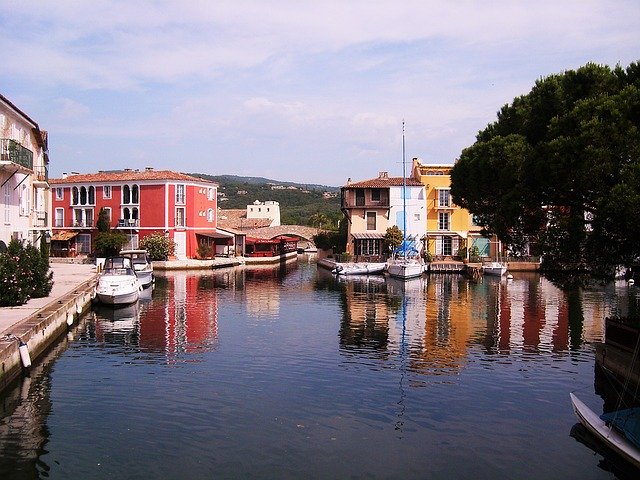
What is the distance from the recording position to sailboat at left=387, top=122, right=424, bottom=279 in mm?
59656

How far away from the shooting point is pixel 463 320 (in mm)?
33906

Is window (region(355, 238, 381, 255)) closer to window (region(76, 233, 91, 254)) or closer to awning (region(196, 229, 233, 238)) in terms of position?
awning (region(196, 229, 233, 238))

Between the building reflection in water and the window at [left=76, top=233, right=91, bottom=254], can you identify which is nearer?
the building reflection in water

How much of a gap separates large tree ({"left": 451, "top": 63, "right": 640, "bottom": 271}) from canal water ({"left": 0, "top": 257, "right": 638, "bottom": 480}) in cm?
438

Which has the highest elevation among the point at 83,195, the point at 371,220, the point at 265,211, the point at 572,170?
the point at 265,211

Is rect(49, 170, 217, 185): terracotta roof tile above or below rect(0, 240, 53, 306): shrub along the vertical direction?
above

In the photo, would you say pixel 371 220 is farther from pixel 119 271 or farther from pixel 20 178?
pixel 20 178

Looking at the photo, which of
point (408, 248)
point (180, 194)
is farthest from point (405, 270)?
point (180, 194)

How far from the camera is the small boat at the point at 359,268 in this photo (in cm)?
6544

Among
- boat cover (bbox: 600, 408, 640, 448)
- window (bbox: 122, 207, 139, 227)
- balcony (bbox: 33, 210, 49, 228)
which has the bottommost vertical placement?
boat cover (bbox: 600, 408, 640, 448)

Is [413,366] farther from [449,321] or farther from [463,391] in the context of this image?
[449,321]

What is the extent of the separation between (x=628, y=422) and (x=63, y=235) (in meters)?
69.0

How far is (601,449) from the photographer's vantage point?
14875mm

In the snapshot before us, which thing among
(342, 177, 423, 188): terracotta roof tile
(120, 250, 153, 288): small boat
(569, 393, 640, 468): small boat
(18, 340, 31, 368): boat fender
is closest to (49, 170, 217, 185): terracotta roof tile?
(342, 177, 423, 188): terracotta roof tile
